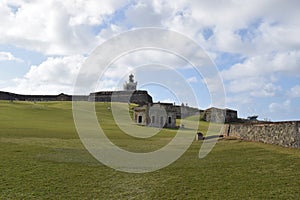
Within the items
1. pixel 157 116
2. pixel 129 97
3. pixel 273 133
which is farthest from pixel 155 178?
pixel 129 97

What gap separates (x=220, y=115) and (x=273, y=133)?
60370 millimetres

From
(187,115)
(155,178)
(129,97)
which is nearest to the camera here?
(155,178)

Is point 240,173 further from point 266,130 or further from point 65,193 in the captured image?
point 266,130

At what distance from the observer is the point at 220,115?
8500 cm

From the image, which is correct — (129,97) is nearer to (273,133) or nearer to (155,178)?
(273,133)

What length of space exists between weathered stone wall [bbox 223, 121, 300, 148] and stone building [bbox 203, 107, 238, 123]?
50.1 meters

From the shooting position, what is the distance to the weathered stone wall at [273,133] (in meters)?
22.1

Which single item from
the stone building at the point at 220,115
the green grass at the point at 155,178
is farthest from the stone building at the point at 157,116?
the green grass at the point at 155,178

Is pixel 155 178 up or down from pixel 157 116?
down

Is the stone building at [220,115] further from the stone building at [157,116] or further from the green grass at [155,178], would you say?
the green grass at [155,178]

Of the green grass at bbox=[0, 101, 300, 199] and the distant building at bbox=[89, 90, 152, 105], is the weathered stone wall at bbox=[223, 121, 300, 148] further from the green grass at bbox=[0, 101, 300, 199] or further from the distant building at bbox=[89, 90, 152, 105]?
the distant building at bbox=[89, 90, 152, 105]

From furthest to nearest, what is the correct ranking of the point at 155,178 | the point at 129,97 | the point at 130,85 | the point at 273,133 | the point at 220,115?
the point at 130,85, the point at 129,97, the point at 220,115, the point at 273,133, the point at 155,178

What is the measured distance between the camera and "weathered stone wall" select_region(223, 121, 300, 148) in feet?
72.4

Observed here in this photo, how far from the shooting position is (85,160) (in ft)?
62.6
